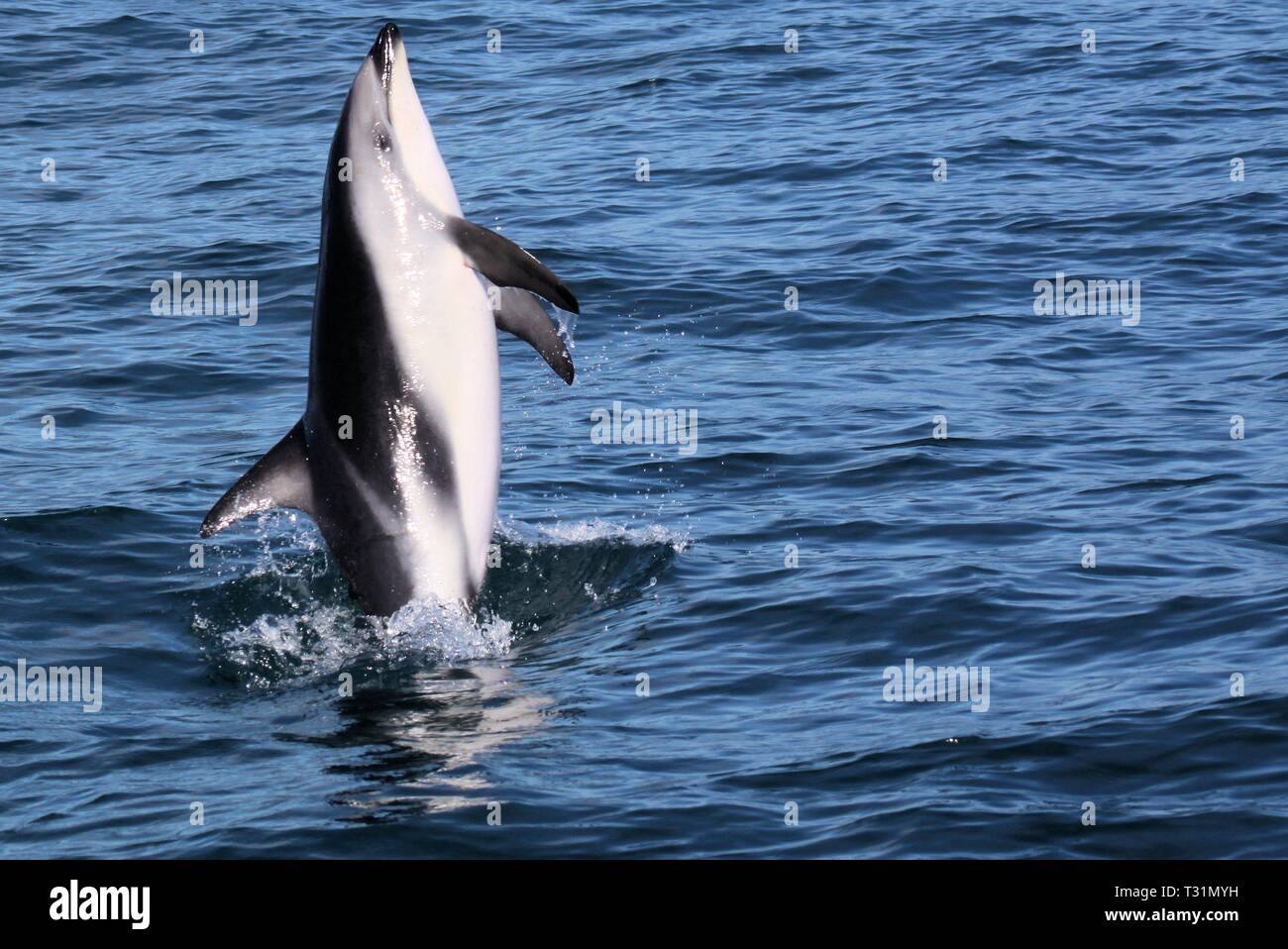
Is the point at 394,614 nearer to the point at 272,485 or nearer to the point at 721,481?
the point at 272,485

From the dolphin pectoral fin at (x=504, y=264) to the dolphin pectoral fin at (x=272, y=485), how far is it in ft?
3.91

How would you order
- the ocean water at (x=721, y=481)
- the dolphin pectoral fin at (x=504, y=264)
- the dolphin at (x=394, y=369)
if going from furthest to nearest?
the dolphin at (x=394, y=369) < the dolphin pectoral fin at (x=504, y=264) < the ocean water at (x=721, y=481)

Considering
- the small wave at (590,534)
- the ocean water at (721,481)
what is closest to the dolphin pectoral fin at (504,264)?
the ocean water at (721,481)

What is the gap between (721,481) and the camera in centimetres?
1355

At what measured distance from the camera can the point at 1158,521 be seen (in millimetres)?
12211

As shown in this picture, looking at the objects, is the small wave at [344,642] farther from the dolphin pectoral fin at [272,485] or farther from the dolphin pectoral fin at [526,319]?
the dolphin pectoral fin at [526,319]

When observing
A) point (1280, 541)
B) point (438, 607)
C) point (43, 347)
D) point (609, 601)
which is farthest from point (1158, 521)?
point (43, 347)

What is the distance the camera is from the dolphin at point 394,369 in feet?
31.7

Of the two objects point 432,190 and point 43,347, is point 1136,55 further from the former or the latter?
point 432,190

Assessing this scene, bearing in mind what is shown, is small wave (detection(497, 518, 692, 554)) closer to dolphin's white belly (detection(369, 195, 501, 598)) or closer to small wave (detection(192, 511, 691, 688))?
small wave (detection(192, 511, 691, 688))

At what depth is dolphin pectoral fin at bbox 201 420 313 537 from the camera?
9547mm

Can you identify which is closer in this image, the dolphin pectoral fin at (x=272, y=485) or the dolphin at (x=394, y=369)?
the dolphin pectoral fin at (x=272, y=485)

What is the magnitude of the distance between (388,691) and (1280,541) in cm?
528

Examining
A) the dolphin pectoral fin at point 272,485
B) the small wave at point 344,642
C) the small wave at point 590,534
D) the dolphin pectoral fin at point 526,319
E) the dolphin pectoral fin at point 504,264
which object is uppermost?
the dolphin pectoral fin at point 504,264
